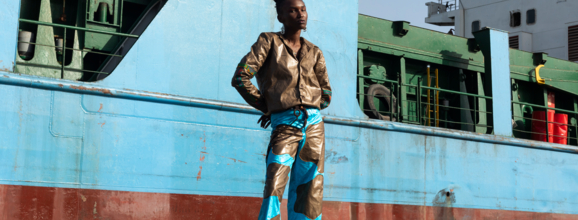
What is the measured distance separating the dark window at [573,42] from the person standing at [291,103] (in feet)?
31.7

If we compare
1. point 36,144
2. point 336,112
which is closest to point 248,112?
point 336,112

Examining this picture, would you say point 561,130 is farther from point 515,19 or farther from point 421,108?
point 515,19

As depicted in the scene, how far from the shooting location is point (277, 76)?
3244mm

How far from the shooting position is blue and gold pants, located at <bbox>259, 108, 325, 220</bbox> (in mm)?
3084

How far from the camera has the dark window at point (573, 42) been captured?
11.2 m

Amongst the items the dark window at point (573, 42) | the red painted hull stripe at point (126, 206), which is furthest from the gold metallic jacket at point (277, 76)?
the dark window at point (573, 42)

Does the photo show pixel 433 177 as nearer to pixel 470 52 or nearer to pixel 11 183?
pixel 470 52

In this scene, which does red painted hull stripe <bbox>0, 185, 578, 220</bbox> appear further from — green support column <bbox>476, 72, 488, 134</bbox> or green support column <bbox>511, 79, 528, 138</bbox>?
green support column <bbox>511, 79, 528, 138</bbox>

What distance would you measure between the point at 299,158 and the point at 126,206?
2232 mm

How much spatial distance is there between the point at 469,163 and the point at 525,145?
1143 millimetres

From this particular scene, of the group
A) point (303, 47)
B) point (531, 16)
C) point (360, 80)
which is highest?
point (531, 16)

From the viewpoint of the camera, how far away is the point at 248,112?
5.50 meters

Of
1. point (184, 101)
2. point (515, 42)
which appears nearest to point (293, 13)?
point (184, 101)

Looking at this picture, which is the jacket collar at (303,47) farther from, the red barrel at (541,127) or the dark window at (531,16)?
the dark window at (531,16)
